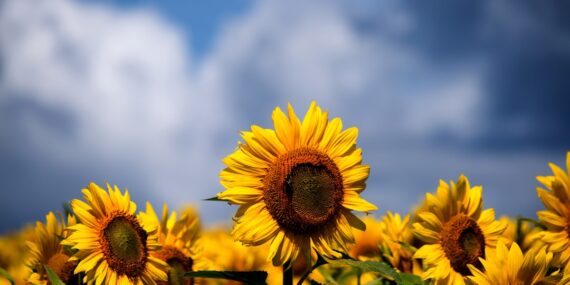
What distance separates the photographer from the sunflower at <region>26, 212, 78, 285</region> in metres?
3.76

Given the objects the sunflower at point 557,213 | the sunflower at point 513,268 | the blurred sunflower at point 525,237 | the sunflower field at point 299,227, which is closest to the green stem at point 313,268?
the sunflower field at point 299,227

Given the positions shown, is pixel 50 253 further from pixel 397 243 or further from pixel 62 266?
pixel 397 243

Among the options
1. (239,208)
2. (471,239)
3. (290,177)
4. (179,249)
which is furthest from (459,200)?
(179,249)

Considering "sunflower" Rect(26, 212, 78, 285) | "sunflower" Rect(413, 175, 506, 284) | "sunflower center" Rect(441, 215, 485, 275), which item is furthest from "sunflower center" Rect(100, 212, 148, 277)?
"sunflower center" Rect(441, 215, 485, 275)

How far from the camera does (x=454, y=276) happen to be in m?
3.89

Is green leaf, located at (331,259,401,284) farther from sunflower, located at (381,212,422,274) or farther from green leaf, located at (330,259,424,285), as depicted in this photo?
sunflower, located at (381,212,422,274)

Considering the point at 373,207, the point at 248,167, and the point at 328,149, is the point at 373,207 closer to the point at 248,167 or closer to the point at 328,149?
the point at 328,149

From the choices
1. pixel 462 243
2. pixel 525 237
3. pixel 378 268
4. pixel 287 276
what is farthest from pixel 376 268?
pixel 525 237

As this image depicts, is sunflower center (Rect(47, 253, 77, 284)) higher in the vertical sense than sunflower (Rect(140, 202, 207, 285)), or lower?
lower

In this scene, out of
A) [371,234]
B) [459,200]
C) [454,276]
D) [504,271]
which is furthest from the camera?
[371,234]

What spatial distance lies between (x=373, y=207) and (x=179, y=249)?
1444mm

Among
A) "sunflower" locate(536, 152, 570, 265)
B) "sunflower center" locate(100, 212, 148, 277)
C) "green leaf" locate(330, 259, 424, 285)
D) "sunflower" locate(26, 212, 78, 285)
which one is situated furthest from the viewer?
"sunflower" locate(536, 152, 570, 265)

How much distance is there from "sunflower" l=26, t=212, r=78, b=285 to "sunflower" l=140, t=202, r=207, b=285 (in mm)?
538

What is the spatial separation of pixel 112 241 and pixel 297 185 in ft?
3.70
